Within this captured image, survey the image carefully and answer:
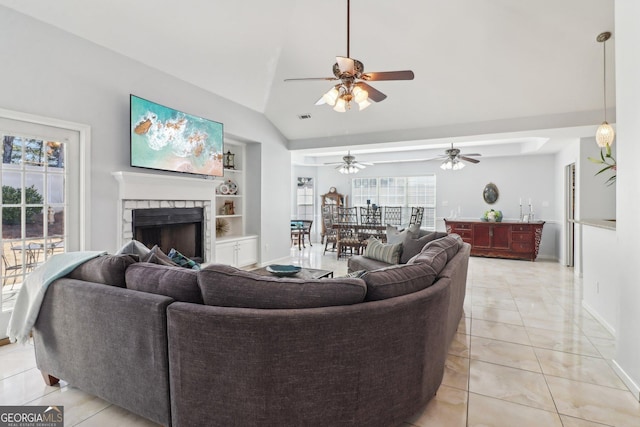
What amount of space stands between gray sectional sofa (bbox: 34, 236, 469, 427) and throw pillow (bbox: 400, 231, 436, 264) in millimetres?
2192

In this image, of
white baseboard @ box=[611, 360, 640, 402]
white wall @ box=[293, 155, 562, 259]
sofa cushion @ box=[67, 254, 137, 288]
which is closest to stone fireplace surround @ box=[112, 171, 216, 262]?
sofa cushion @ box=[67, 254, 137, 288]

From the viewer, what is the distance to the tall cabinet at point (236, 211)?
19.2 ft

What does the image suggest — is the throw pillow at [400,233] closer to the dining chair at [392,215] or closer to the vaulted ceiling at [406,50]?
the vaulted ceiling at [406,50]

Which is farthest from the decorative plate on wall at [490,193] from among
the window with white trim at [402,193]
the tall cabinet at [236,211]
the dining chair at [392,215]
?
the tall cabinet at [236,211]

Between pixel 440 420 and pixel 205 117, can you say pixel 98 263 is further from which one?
pixel 205 117

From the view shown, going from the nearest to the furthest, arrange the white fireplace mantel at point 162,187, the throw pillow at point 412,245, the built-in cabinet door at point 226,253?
the white fireplace mantel at point 162,187, the throw pillow at point 412,245, the built-in cabinet door at point 226,253

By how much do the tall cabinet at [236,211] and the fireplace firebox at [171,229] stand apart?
75cm

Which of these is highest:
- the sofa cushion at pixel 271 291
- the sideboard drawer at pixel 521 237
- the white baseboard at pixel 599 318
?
the sofa cushion at pixel 271 291

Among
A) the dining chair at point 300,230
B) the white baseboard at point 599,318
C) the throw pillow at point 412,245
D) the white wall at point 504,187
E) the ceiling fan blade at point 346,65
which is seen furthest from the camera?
the dining chair at point 300,230

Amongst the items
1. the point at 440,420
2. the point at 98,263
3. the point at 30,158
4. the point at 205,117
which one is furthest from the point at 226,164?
the point at 440,420

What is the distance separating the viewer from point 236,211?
6332mm

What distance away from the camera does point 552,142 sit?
20.1ft

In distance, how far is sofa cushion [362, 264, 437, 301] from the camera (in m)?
1.67

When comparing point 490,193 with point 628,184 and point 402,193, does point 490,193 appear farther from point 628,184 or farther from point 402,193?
point 628,184
